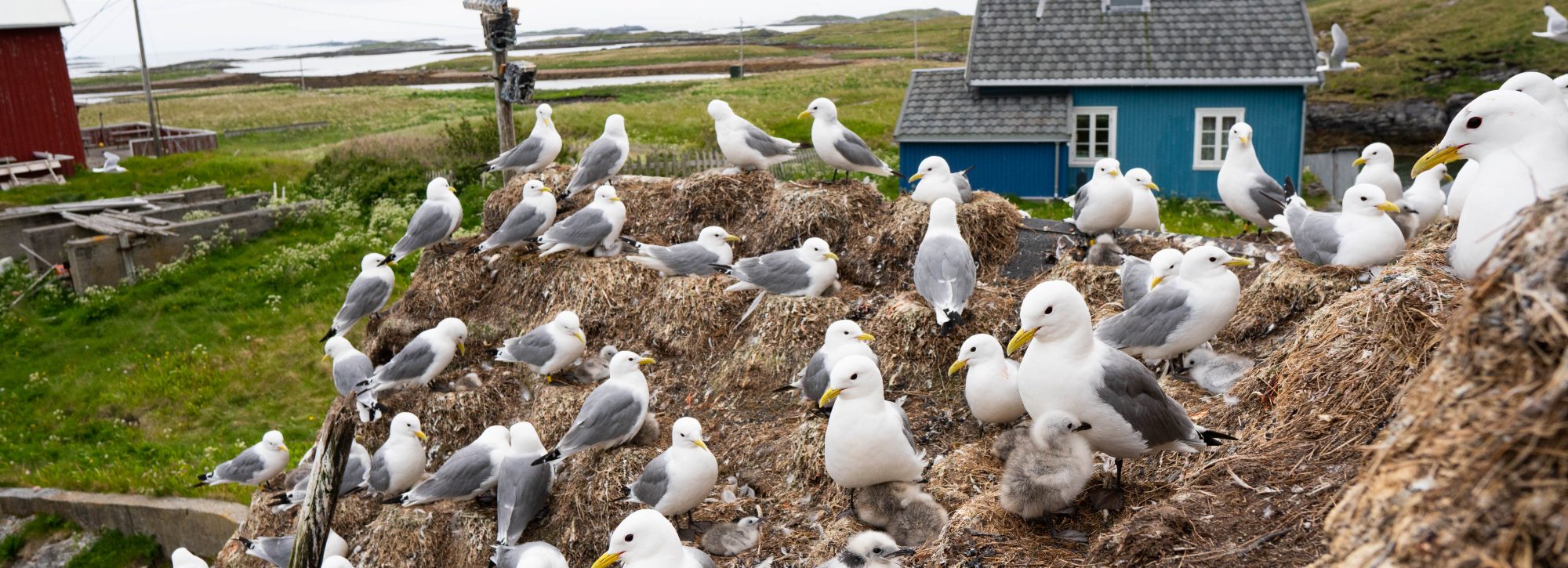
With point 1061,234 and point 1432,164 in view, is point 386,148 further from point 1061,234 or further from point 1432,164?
point 1432,164

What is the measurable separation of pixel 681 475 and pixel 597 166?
4.39m

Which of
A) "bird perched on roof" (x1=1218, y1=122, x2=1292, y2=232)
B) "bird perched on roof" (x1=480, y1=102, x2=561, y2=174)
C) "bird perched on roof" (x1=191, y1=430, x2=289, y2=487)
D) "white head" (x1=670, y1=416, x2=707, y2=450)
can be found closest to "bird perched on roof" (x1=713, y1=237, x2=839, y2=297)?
"white head" (x1=670, y1=416, x2=707, y2=450)

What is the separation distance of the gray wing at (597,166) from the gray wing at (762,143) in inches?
49.9

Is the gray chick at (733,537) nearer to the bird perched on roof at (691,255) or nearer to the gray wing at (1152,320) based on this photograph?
the gray wing at (1152,320)

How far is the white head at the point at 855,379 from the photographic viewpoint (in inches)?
217

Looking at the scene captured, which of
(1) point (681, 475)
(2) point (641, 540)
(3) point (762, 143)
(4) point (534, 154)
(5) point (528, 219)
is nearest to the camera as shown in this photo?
(2) point (641, 540)

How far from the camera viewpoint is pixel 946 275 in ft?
24.1

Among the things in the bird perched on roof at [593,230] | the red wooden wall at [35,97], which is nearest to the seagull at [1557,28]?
the bird perched on roof at [593,230]

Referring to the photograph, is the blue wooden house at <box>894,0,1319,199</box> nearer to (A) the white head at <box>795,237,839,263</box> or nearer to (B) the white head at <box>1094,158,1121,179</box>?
(B) the white head at <box>1094,158,1121,179</box>

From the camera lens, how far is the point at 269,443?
9.80 m

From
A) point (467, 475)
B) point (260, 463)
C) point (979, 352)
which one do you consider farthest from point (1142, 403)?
point (260, 463)

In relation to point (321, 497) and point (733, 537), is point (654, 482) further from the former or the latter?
point (321, 497)

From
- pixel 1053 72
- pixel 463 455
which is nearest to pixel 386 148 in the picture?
pixel 1053 72

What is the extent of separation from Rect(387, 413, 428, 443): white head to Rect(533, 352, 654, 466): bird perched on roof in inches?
55.8
